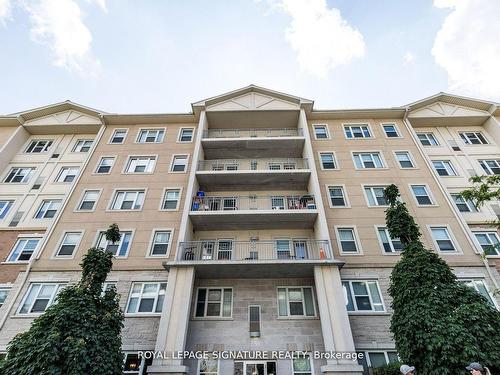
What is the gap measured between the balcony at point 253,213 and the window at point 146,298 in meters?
4.06

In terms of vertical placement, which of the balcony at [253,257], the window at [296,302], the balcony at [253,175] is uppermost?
the balcony at [253,175]

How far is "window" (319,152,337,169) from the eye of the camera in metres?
18.7

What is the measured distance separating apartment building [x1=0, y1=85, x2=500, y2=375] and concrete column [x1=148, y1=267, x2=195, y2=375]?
0.06 metres

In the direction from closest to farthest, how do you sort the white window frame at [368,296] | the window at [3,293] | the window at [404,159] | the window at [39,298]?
the white window frame at [368,296]
the window at [39,298]
the window at [3,293]
the window at [404,159]

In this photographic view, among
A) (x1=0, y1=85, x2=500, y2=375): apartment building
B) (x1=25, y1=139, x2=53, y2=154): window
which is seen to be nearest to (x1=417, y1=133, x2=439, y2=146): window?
(x1=0, y1=85, x2=500, y2=375): apartment building

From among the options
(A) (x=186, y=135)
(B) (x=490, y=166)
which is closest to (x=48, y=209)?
(A) (x=186, y=135)

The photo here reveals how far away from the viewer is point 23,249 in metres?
15.5

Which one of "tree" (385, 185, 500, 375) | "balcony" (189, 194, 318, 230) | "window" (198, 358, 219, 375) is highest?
"balcony" (189, 194, 318, 230)

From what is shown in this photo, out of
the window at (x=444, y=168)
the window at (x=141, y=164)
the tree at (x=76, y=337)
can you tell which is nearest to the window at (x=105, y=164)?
the window at (x=141, y=164)

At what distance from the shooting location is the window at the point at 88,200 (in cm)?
1686

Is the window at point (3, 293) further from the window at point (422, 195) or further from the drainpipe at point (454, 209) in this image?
the window at point (422, 195)

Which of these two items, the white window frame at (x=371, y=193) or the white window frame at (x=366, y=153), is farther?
the white window frame at (x=366, y=153)

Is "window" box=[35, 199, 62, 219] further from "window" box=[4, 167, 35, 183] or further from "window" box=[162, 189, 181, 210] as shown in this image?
"window" box=[162, 189, 181, 210]

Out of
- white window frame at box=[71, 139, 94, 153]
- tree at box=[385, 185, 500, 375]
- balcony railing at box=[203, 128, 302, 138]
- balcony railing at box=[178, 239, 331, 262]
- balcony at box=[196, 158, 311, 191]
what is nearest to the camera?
tree at box=[385, 185, 500, 375]
